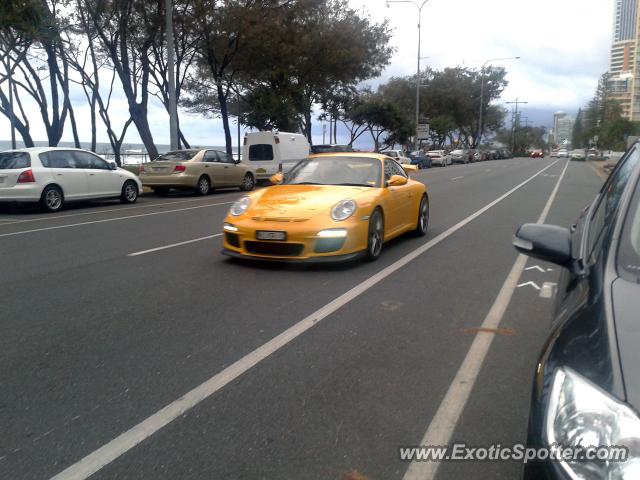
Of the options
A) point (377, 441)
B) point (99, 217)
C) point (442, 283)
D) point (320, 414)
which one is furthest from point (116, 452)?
point (99, 217)

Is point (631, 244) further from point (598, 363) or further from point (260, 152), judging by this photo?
point (260, 152)

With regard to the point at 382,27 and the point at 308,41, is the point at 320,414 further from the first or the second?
the point at 382,27

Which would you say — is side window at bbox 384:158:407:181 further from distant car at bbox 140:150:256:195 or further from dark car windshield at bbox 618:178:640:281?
distant car at bbox 140:150:256:195

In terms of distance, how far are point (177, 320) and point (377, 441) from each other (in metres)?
2.56

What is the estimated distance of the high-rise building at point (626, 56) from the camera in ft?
330

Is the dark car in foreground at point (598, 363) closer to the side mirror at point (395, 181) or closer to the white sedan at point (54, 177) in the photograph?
the side mirror at point (395, 181)

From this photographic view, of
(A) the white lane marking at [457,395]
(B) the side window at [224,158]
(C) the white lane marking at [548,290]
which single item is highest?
(B) the side window at [224,158]

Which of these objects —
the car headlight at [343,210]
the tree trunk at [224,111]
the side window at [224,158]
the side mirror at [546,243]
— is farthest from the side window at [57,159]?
the tree trunk at [224,111]

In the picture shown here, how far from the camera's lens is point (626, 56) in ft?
448

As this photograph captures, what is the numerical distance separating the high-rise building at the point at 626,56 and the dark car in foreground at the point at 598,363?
106977 millimetres

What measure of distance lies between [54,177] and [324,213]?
9.26 m

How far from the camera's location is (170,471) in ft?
9.34

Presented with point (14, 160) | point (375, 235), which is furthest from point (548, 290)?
point (14, 160)

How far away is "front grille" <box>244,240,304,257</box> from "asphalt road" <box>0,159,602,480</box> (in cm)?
24
